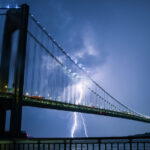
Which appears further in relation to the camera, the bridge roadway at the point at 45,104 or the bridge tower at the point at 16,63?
the bridge roadway at the point at 45,104

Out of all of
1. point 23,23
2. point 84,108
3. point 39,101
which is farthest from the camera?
point 84,108

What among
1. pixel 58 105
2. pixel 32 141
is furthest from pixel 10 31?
pixel 32 141

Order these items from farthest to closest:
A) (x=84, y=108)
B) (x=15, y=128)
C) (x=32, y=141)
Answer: (x=84, y=108) < (x=15, y=128) < (x=32, y=141)

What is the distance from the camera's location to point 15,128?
78.2 ft

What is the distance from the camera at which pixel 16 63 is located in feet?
88.4

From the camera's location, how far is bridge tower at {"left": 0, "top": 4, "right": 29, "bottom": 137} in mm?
24188

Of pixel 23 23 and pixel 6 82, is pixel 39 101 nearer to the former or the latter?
pixel 6 82

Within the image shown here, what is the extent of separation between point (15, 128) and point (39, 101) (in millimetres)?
6790

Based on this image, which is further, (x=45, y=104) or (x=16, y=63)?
(x=45, y=104)

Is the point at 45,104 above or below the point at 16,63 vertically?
below

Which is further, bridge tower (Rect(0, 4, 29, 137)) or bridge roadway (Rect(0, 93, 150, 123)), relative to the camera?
bridge roadway (Rect(0, 93, 150, 123))

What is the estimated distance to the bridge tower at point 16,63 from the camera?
24.2 metres

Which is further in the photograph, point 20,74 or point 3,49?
point 3,49

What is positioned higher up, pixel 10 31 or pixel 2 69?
pixel 10 31
